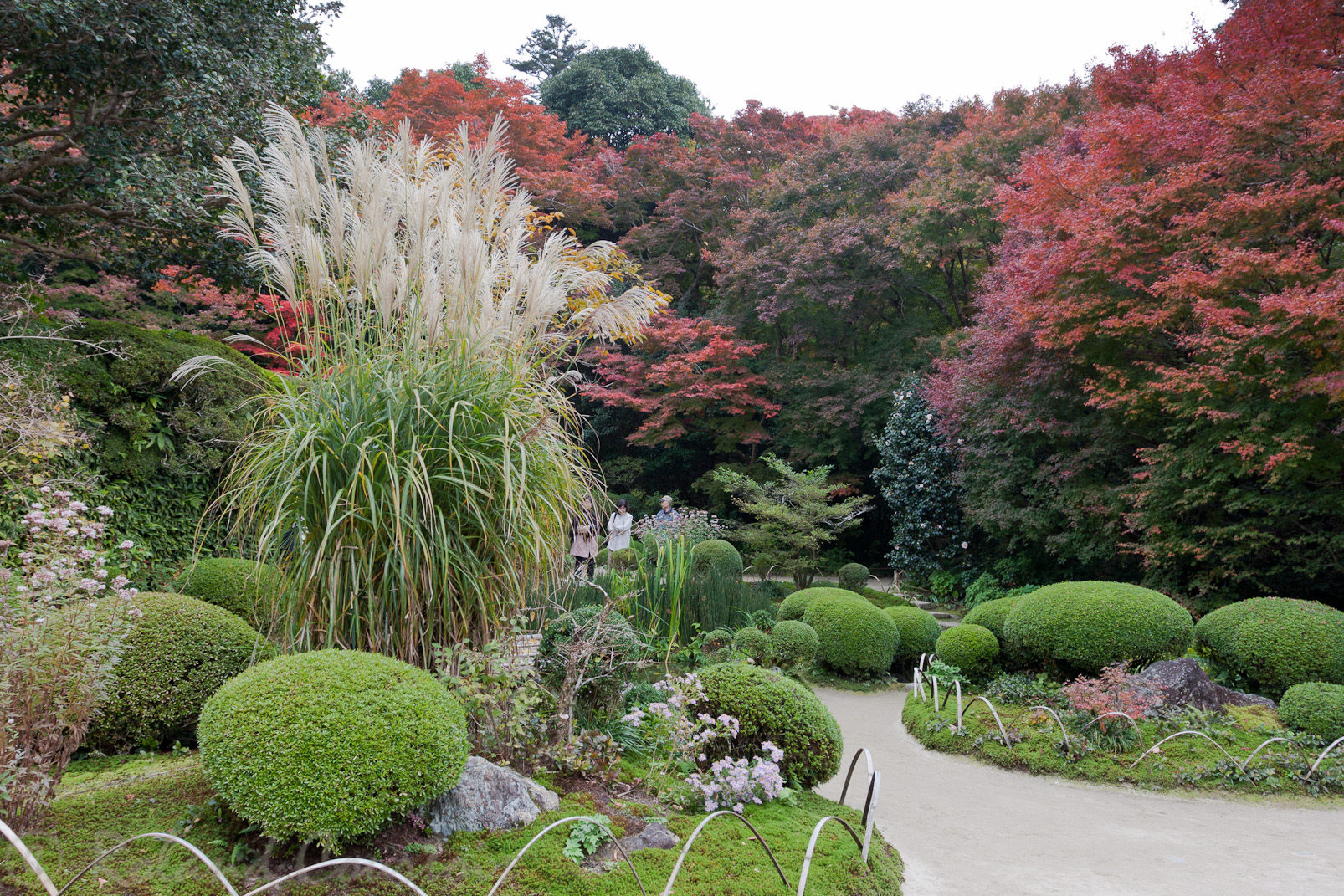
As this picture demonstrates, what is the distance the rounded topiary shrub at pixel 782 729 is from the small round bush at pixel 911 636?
13.8 ft

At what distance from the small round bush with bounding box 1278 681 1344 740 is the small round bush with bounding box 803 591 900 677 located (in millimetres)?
3045

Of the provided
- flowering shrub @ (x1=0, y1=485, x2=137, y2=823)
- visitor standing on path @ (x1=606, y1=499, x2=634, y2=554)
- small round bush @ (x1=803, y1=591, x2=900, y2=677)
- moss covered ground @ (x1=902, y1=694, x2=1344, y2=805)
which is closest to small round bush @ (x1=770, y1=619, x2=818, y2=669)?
small round bush @ (x1=803, y1=591, x2=900, y2=677)

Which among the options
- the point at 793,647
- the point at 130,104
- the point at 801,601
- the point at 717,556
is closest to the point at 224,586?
the point at 130,104

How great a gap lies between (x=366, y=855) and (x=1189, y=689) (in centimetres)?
571

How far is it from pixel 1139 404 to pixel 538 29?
22128mm

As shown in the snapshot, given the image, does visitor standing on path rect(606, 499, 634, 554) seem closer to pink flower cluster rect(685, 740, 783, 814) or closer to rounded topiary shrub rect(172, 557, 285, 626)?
rounded topiary shrub rect(172, 557, 285, 626)

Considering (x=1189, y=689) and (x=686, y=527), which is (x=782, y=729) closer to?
(x=1189, y=689)

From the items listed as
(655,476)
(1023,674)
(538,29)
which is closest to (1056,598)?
(1023,674)

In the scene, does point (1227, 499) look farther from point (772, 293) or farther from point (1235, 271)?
point (772, 293)

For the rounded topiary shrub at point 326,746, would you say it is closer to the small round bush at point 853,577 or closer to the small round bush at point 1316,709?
the small round bush at point 1316,709

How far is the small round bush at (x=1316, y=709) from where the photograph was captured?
4672 mm

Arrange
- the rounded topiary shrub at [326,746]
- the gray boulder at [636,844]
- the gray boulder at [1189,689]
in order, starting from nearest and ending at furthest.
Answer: the rounded topiary shrub at [326,746], the gray boulder at [636,844], the gray boulder at [1189,689]

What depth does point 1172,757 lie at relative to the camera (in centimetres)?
468

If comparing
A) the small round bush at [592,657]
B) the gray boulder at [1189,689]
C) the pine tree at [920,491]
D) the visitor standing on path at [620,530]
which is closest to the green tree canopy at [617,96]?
the pine tree at [920,491]
